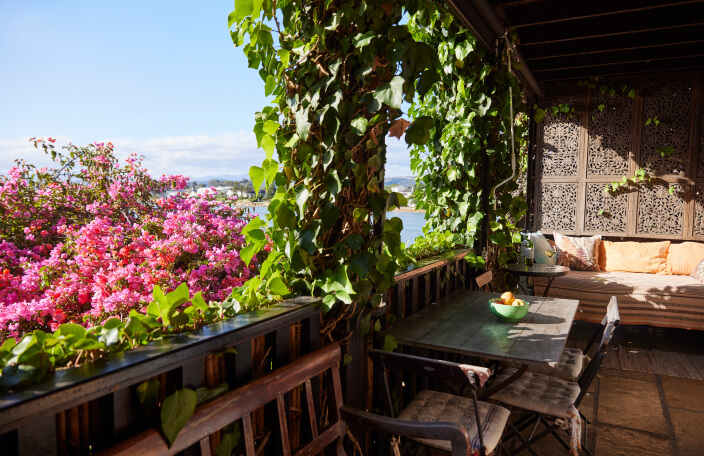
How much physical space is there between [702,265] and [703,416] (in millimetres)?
2487

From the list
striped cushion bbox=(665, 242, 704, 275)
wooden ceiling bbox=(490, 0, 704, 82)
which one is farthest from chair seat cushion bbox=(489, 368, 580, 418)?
striped cushion bbox=(665, 242, 704, 275)

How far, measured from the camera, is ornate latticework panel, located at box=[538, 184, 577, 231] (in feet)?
18.7

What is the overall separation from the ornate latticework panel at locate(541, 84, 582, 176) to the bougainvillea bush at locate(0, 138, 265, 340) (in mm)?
4215

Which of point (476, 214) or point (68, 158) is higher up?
point (68, 158)

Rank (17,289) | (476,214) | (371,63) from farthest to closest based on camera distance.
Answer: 1. (476,214)
2. (17,289)
3. (371,63)

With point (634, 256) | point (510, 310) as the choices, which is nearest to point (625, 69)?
point (634, 256)

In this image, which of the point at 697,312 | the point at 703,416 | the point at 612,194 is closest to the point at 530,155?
Result: the point at 612,194

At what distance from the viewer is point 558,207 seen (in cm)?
577

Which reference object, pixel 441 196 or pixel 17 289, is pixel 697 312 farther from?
pixel 17 289

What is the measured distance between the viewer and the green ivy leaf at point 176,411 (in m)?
1.00

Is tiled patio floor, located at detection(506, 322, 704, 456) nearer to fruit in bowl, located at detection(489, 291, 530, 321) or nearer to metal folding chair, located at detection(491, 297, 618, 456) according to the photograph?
metal folding chair, located at detection(491, 297, 618, 456)

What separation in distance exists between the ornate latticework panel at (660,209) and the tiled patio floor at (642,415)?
174cm

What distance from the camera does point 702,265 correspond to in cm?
471

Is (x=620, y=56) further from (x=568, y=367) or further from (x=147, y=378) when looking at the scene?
(x=147, y=378)
